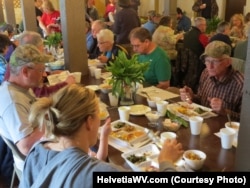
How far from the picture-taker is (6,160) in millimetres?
2301

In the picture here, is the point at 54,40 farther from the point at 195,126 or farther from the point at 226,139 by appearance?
the point at 226,139

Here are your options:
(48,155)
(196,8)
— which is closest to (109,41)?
(48,155)

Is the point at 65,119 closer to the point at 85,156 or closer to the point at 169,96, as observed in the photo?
the point at 85,156

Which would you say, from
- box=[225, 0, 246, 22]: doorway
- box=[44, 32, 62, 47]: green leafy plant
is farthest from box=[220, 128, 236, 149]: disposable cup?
box=[225, 0, 246, 22]: doorway

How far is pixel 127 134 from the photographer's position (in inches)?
76.3

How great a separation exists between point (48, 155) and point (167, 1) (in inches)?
266

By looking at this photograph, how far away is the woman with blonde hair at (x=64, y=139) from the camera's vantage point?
3.87ft

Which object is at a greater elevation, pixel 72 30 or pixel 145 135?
pixel 72 30

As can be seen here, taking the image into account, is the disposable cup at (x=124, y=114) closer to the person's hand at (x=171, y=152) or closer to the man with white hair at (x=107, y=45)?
the person's hand at (x=171, y=152)

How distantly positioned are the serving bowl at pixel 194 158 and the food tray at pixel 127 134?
0.36 m

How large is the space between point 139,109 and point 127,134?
0.46 meters

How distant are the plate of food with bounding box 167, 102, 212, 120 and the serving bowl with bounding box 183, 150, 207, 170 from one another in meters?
0.54

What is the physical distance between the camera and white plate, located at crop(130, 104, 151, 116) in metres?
2.31

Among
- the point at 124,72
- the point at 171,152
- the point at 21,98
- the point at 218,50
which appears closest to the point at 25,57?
the point at 21,98
